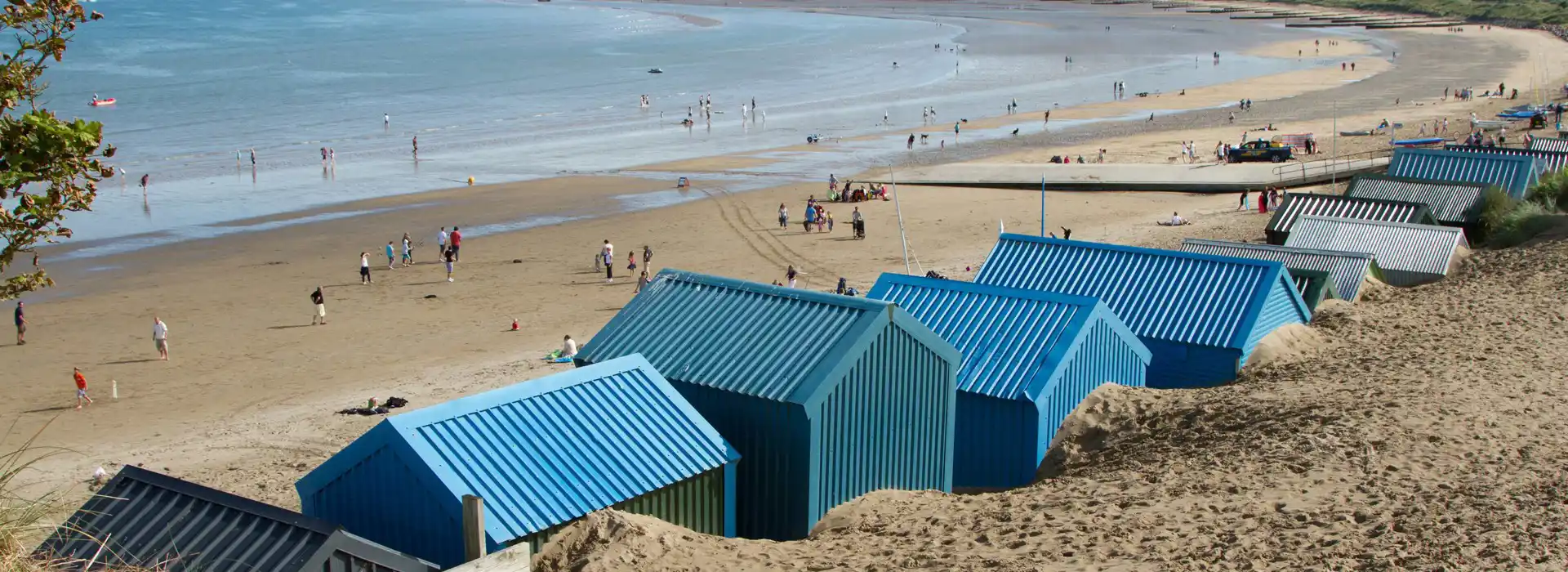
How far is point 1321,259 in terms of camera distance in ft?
72.5

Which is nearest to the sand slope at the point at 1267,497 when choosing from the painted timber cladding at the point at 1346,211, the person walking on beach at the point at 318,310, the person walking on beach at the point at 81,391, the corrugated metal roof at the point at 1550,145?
the painted timber cladding at the point at 1346,211

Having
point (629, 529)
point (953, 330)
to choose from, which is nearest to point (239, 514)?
point (629, 529)

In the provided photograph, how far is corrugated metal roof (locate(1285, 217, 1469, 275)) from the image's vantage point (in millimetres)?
23438

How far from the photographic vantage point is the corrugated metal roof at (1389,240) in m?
23.4

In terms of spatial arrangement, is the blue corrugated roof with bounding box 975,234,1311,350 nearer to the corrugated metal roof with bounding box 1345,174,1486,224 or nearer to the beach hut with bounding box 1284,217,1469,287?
the beach hut with bounding box 1284,217,1469,287

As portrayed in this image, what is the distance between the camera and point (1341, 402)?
13.6 metres

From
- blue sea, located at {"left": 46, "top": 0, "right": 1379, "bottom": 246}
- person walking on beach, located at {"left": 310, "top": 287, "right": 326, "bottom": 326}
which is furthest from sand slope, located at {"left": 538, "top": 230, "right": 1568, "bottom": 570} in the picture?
blue sea, located at {"left": 46, "top": 0, "right": 1379, "bottom": 246}

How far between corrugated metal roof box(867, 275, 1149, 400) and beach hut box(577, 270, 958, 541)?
1.35 meters

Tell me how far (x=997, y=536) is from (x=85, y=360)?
20.6 meters

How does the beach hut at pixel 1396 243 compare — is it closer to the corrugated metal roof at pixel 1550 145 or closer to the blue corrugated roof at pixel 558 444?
the corrugated metal roof at pixel 1550 145

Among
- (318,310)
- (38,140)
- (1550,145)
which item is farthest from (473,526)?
(1550,145)

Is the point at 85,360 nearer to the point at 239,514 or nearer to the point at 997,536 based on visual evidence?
the point at 239,514

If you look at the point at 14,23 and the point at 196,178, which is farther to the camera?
the point at 196,178

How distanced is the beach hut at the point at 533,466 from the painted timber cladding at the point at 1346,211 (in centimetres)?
1829
